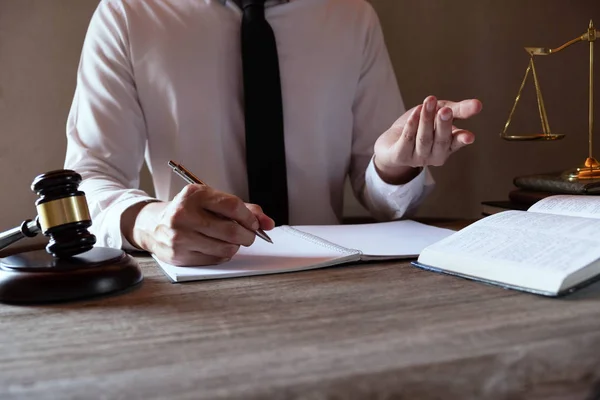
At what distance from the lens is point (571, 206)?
968mm

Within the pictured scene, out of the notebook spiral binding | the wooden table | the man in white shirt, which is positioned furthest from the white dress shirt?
the wooden table

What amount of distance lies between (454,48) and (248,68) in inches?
28.9

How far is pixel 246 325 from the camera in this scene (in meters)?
0.60

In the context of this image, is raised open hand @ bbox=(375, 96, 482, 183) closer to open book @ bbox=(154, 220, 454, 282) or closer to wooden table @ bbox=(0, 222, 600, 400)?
open book @ bbox=(154, 220, 454, 282)

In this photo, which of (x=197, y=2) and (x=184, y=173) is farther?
(x=197, y=2)

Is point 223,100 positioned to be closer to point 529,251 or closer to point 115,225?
point 115,225

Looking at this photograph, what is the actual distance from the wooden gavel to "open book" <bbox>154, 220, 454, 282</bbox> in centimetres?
13

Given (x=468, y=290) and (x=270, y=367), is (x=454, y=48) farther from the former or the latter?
(x=270, y=367)

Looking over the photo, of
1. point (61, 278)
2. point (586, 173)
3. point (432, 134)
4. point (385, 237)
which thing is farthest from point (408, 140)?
point (61, 278)

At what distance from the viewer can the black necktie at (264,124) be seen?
1.31m

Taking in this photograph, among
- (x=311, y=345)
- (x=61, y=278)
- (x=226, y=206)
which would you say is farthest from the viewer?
(x=226, y=206)

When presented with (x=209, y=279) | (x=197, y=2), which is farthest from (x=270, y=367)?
(x=197, y=2)

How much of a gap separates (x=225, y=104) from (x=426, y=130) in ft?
1.91

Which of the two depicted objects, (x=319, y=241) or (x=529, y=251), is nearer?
(x=529, y=251)
